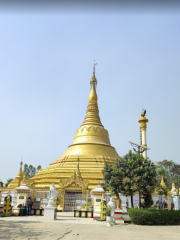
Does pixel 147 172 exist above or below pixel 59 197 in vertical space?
above

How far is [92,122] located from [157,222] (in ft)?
85.9

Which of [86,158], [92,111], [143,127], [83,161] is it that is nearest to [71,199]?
[83,161]

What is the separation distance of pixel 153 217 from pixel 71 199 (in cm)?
1177

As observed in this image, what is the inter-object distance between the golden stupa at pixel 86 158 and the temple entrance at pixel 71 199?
103 centimetres

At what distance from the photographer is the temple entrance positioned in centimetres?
2378

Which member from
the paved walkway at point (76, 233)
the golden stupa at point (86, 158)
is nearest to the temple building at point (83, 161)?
the golden stupa at point (86, 158)

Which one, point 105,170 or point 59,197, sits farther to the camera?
point 59,197

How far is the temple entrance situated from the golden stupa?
40.5 inches

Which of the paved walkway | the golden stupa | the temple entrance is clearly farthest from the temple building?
the paved walkway

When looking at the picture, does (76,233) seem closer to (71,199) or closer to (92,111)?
(71,199)

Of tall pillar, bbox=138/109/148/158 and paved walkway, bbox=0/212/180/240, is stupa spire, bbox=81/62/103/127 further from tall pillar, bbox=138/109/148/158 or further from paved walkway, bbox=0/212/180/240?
paved walkway, bbox=0/212/180/240

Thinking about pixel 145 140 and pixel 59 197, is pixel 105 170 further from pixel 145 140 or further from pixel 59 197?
pixel 145 140

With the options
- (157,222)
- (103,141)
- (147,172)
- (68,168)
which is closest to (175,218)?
(157,222)

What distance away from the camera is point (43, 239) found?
26.0 feet
